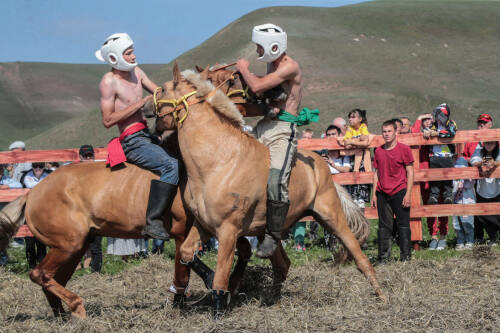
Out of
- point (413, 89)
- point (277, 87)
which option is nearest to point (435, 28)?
point (413, 89)

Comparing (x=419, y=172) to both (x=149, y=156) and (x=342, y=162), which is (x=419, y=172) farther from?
(x=149, y=156)

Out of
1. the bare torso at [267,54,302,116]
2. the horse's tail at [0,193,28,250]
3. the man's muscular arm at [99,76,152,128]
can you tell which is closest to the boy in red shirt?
the bare torso at [267,54,302,116]

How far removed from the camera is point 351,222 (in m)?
6.37

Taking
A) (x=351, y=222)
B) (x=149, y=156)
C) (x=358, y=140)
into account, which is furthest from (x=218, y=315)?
(x=358, y=140)

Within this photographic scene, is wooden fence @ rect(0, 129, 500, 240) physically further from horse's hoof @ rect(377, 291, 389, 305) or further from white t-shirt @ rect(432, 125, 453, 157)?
horse's hoof @ rect(377, 291, 389, 305)

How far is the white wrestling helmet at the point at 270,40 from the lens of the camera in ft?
17.2

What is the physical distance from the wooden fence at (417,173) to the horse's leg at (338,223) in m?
2.88

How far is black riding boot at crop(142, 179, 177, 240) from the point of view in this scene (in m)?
5.27

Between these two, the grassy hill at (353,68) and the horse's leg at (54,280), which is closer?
the horse's leg at (54,280)

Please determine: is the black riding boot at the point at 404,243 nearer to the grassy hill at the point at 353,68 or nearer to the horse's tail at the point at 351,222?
the horse's tail at the point at 351,222

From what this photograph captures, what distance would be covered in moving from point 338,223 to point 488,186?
13.3 ft

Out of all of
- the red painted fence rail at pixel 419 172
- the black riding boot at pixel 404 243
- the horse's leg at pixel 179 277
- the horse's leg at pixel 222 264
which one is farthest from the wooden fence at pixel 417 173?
the horse's leg at pixel 222 264

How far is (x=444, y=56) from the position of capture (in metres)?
56.7

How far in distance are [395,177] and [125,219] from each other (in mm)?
4315
